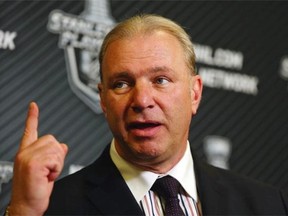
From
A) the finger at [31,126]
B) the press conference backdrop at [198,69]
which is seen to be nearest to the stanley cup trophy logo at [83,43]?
the press conference backdrop at [198,69]

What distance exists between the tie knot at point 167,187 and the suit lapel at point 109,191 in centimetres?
6

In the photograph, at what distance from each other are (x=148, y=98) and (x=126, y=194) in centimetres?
21

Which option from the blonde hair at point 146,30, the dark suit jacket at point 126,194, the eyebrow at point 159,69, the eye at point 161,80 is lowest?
the dark suit jacket at point 126,194

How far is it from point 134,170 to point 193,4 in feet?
3.07

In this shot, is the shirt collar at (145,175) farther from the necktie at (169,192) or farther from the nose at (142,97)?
the nose at (142,97)

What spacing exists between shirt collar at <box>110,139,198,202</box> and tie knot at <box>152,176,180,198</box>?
0.01 m

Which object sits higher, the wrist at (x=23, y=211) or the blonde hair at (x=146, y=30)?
the blonde hair at (x=146, y=30)

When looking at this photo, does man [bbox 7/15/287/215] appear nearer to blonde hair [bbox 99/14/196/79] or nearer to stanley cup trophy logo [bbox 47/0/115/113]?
blonde hair [bbox 99/14/196/79]

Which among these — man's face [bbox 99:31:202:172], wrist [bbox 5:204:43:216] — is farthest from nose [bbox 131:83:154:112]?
wrist [bbox 5:204:43:216]

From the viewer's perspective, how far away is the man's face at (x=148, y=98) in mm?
1219

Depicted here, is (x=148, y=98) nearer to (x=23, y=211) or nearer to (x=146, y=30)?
(x=146, y=30)

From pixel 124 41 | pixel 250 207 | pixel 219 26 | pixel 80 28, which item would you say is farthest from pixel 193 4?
pixel 250 207

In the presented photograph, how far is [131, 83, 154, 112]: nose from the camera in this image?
1198 millimetres

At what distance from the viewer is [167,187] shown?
125 cm
